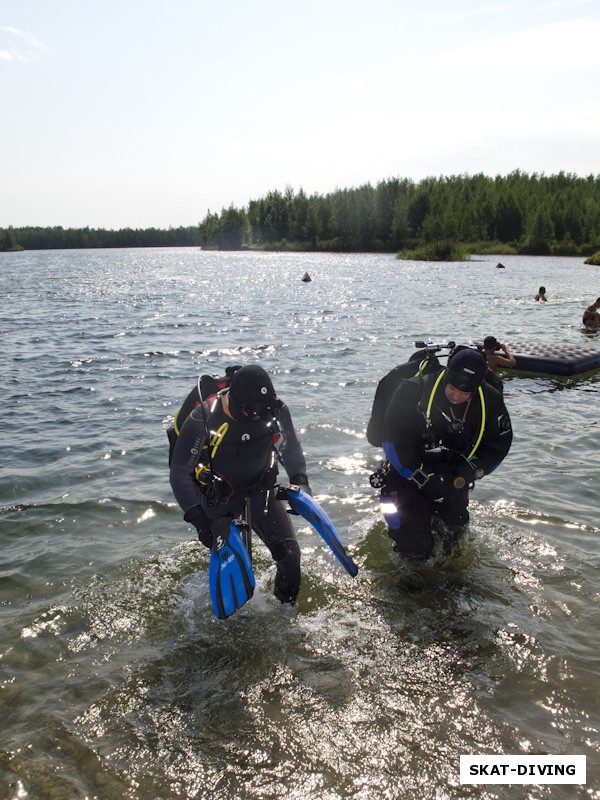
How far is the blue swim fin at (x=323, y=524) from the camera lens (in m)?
5.59

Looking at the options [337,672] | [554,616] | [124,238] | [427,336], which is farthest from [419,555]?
[124,238]

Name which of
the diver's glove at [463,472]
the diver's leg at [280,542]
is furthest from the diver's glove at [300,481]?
the diver's glove at [463,472]

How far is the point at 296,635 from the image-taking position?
552 cm

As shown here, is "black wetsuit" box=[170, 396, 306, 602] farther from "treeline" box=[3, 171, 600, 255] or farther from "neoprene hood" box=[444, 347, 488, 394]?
"treeline" box=[3, 171, 600, 255]

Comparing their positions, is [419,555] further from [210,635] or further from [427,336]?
[427,336]

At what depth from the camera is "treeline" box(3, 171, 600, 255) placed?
88.6m

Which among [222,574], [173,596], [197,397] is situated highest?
[197,397]

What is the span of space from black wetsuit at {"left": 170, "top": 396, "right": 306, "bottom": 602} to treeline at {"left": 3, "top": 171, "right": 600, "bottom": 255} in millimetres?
74329

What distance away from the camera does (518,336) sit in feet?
71.1

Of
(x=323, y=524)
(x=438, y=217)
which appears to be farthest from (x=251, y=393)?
(x=438, y=217)

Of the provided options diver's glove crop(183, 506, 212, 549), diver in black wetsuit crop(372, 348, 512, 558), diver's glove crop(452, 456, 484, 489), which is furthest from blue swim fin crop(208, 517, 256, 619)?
diver's glove crop(452, 456, 484, 489)

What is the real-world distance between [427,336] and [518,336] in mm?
2935

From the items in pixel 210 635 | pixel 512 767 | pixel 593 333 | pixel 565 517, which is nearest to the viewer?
pixel 512 767

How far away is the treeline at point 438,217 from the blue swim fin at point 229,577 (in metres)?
75.1
